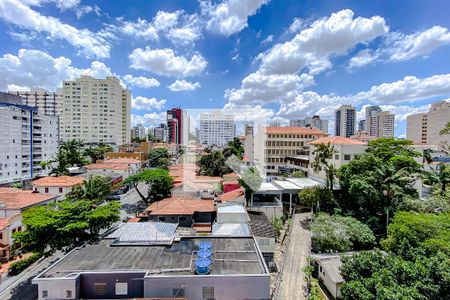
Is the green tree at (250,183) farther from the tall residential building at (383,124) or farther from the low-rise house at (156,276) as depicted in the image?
the tall residential building at (383,124)

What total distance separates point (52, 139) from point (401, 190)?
5258cm

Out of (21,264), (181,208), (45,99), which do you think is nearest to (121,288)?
(181,208)

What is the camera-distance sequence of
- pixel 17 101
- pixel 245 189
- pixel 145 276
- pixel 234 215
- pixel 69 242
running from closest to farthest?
1. pixel 145 276
2. pixel 69 242
3. pixel 234 215
4. pixel 245 189
5. pixel 17 101

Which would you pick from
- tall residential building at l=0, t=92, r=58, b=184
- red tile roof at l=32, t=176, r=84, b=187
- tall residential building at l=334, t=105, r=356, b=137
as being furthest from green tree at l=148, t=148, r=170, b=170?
tall residential building at l=334, t=105, r=356, b=137

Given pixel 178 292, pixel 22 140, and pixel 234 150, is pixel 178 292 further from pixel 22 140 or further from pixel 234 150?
pixel 22 140

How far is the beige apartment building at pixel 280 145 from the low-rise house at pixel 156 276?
112 feet

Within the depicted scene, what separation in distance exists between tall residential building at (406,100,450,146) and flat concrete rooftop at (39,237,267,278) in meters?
71.7

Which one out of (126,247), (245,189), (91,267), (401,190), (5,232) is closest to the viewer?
(91,267)

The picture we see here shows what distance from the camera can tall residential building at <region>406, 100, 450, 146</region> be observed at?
207ft

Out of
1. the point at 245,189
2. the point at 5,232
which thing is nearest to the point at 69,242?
the point at 5,232

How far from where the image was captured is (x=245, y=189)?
2325 cm

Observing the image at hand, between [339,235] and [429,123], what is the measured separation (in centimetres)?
7729

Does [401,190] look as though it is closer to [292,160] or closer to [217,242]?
[217,242]

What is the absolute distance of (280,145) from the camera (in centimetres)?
4488
